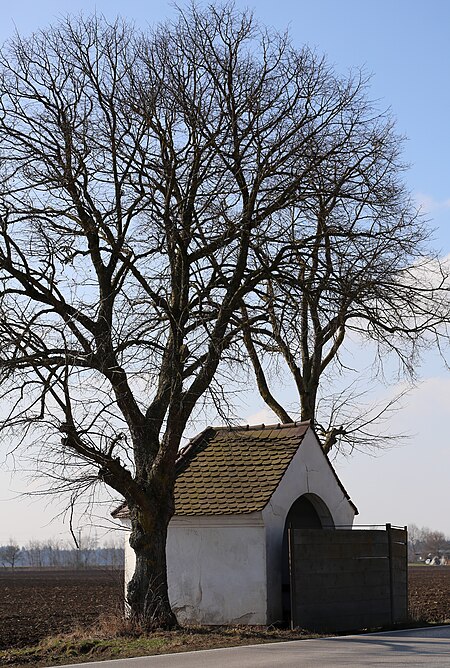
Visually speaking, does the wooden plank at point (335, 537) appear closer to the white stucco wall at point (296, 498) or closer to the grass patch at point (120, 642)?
the white stucco wall at point (296, 498)

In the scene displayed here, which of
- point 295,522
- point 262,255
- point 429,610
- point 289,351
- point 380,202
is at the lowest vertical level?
point 429,610

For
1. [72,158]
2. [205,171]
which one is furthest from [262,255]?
[72,158]

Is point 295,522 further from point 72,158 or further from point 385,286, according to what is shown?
point 72,158

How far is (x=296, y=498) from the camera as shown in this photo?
803 inches

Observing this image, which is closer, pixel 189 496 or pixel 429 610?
pixel 189 496

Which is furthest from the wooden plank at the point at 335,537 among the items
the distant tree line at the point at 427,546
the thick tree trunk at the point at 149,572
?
the distant tree line at the point at 427,546

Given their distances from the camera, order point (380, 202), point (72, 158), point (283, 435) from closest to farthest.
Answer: point (72, 158)
point (380, 202)
point (283, 435)

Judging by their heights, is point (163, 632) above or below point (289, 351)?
below

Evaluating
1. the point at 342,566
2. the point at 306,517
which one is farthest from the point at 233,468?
the point at 342,566

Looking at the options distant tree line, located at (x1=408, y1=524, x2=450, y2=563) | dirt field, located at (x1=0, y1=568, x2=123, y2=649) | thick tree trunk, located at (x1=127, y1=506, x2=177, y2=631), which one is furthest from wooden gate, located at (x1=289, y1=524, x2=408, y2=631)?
distant tree line, located at (x1=408, y1=524, x2=450, y2=563)

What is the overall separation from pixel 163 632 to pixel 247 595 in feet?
9.14

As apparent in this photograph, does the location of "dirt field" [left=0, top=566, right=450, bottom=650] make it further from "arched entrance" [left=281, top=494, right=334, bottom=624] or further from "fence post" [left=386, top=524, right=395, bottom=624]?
"arched entrance" [left=281, top=494, right=334, bottom=624]

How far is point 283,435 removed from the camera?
21.3 metres

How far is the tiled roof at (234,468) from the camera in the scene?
19.7 metres
